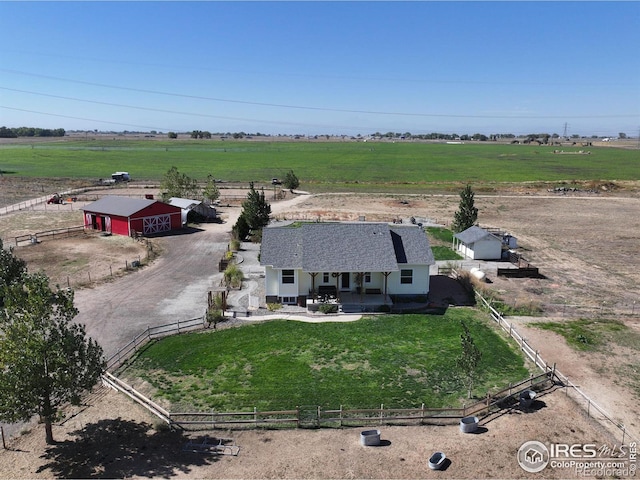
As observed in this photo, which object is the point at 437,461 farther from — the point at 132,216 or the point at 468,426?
the point at 132,216

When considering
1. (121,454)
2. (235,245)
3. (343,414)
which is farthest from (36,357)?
(235,245)

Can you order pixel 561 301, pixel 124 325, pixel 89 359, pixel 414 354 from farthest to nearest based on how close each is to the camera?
pixel 561 301, pixel 124 325, pixel 414 354, pixel 89 359

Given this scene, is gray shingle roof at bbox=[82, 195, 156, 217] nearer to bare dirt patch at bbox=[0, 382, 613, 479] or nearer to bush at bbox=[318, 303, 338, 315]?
bush at bbox=[318, 303, 338, 315]

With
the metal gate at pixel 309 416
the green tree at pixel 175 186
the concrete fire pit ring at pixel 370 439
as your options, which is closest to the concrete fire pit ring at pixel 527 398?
the concrete fire pit ring at pixel 370 439

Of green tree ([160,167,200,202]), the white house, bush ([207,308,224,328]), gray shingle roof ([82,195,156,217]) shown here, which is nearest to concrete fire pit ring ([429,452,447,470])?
the white house

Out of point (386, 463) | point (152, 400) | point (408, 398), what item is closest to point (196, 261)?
point (152, 400)

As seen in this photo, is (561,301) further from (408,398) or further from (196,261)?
(196,261)

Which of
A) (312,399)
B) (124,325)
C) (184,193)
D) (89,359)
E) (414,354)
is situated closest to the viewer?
(89,359)
